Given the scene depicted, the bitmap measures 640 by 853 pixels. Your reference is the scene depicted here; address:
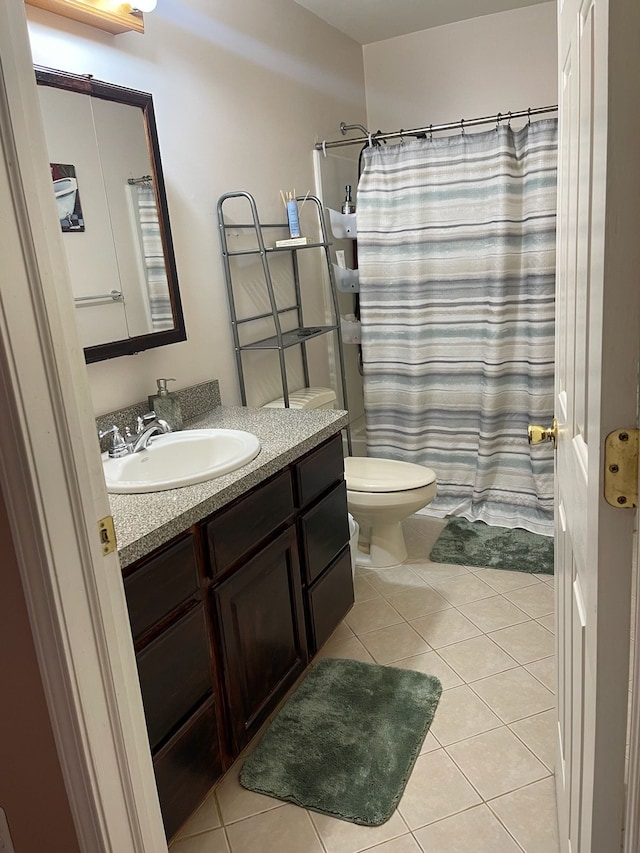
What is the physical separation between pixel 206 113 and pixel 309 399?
3.93 ft

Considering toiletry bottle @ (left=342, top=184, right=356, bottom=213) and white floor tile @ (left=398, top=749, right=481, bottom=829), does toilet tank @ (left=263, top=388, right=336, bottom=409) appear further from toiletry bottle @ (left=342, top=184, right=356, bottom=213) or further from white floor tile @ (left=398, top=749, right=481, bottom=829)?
white floor tile @ (left=398, top=749, right=481, bottom=829)

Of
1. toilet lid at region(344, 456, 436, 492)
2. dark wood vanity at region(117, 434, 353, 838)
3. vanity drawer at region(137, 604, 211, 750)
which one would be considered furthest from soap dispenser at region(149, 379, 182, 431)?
toilet lid at region(344, 456, 436, 492)

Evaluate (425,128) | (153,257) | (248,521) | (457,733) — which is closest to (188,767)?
(248,521)

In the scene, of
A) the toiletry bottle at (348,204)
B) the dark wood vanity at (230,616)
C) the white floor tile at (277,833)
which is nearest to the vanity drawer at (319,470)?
the dark wood vanity at (230,616)

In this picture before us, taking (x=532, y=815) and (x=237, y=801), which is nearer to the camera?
(x=532, y=815)

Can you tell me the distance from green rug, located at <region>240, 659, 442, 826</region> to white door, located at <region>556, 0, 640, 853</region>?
0.67m

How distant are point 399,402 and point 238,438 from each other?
1.60m

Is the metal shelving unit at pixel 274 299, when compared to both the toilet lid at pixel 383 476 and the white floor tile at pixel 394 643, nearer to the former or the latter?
the toilet lid at pixel 383 476

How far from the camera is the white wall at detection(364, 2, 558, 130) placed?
3.29 metres

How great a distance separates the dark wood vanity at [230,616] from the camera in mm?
1454

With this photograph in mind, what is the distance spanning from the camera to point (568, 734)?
125 centimetres

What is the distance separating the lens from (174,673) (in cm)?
150

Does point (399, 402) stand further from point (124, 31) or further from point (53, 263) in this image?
point (53, 263)

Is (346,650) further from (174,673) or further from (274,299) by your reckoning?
(274,299)
